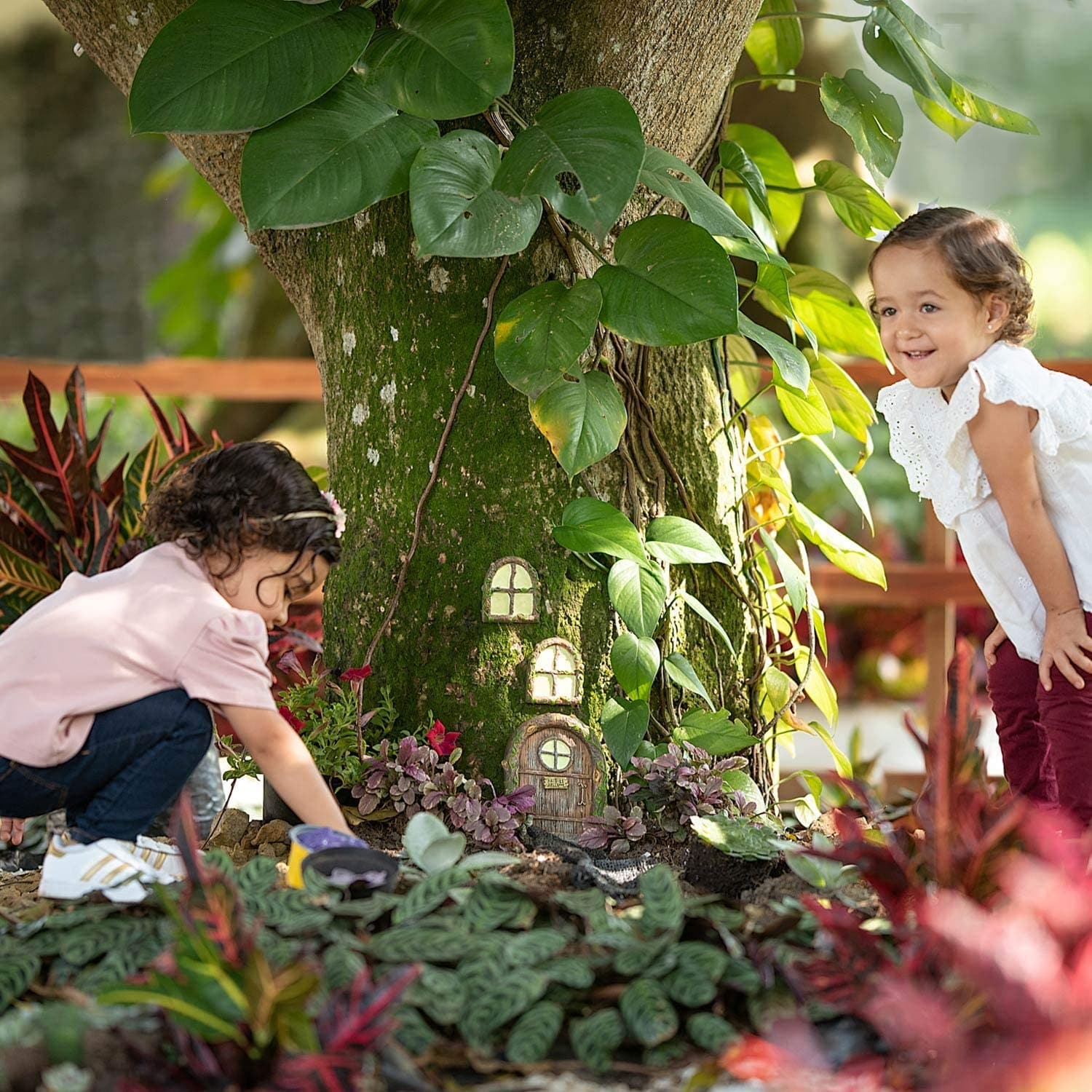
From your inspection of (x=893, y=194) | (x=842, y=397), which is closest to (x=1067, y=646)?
(x=842, y=397)

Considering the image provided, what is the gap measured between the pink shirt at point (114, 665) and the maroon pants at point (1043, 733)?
1154 millimetres

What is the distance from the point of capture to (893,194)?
4.13 m

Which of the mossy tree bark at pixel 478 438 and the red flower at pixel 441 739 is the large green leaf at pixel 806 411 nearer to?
the mossy tree bark at pixel 478 438

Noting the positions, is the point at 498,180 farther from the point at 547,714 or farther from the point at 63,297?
the point at 63,297

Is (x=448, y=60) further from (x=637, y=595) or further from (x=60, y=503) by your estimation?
(x=60, y=503)

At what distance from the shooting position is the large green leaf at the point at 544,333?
70.0 inches

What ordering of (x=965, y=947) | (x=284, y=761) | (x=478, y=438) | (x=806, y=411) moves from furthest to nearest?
(x=806, y=411) → (x=478, y=438) → (x=284, y=761) → (x=965, y=947)

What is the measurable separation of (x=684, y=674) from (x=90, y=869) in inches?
37.6

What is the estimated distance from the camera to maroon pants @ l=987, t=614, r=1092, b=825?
1.75 m

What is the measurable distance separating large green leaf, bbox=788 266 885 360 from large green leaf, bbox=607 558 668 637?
797mm

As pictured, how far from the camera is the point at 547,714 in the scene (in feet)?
6.47

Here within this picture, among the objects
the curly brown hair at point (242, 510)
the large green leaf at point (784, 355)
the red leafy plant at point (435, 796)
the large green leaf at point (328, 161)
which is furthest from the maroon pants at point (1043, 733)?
the large green leaf at point (328, 161)

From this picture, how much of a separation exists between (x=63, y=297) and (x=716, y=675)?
4434 millimetres

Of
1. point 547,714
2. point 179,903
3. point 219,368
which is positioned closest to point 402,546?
point 547,714
